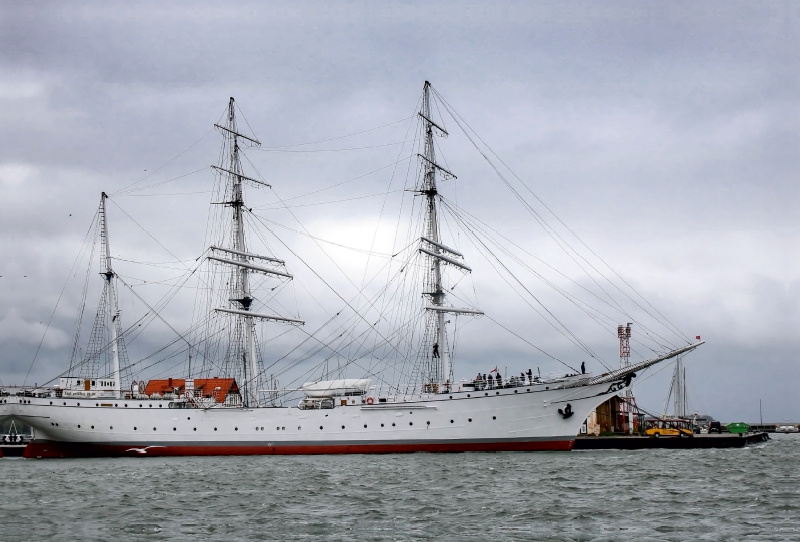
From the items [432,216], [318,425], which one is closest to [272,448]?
[318,425]

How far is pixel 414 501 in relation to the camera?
94.6 feet

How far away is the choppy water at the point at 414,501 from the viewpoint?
76.2ft

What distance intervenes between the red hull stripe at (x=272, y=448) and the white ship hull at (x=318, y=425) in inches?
2.5

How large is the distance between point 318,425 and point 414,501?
25.9 m

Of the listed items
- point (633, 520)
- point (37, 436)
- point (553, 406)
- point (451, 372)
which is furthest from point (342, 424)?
point (633, 520)

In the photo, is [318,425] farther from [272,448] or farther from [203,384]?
[203,384]

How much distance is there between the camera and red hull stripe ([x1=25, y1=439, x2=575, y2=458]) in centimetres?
5169

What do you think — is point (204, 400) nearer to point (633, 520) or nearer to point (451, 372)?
point (451, 372)

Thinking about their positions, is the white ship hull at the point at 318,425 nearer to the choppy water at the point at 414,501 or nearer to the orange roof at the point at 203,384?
the choppy water at the point at 414,501

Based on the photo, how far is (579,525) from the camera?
23.9 m

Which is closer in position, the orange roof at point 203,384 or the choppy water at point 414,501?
the choppy water at point 414,501

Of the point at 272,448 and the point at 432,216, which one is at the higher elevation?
the point at 432,216

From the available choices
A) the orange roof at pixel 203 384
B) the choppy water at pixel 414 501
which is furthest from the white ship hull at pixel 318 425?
the orange roof at pixel 203 384

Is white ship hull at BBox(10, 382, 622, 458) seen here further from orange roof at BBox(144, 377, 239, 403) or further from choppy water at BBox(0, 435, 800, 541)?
orange roof at BBox(144, 377, 239, 403)
